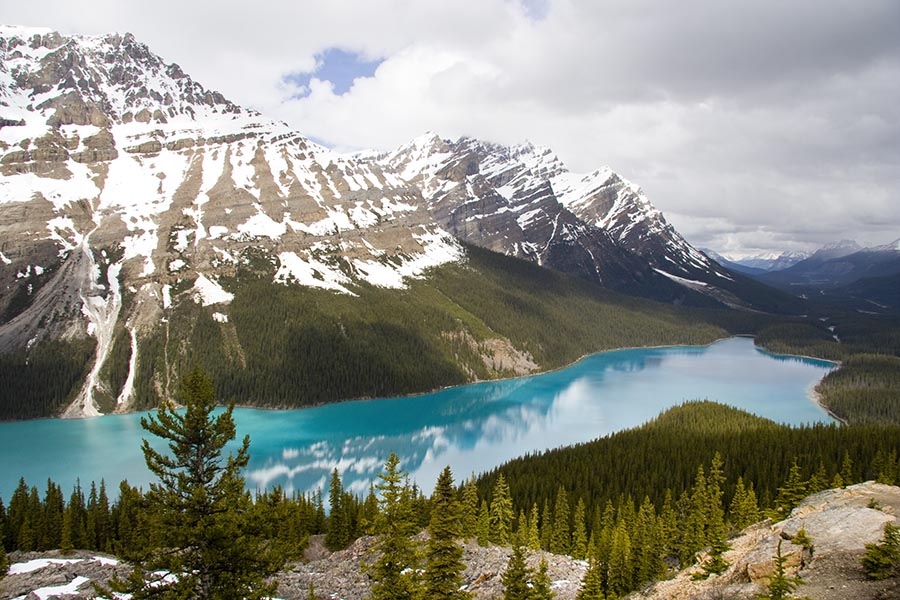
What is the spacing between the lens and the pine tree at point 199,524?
1580 centimetres

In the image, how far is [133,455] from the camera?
85.1 metres

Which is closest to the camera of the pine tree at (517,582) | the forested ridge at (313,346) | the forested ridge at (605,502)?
the pine tree at (517,582)

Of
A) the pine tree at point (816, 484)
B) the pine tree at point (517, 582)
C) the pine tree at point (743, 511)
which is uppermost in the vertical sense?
the pine tree at point (517, 582)

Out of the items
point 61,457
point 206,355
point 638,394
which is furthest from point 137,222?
point 638,394

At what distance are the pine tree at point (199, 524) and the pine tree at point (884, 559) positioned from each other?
15768 millimetres

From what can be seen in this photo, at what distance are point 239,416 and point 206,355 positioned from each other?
22.8m

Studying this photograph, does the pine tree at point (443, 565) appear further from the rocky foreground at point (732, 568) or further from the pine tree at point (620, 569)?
the pine tree at point (620, 569)

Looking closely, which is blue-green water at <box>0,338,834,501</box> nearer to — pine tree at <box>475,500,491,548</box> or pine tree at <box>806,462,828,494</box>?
pine tree at <box>475,500,491,548</box>

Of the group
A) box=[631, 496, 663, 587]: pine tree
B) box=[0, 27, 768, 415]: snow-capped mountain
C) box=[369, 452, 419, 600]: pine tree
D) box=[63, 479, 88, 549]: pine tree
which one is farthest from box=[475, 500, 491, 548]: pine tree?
box=[0, 27, 768, 415]: snow-capped mountain

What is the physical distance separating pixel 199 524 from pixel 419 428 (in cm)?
9416

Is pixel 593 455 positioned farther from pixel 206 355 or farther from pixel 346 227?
pixel 346 227

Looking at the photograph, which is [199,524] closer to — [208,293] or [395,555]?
[395,555]

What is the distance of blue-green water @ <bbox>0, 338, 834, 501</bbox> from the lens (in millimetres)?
81375

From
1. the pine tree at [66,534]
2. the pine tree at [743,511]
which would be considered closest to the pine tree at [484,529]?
the pine tree at [743,511]
